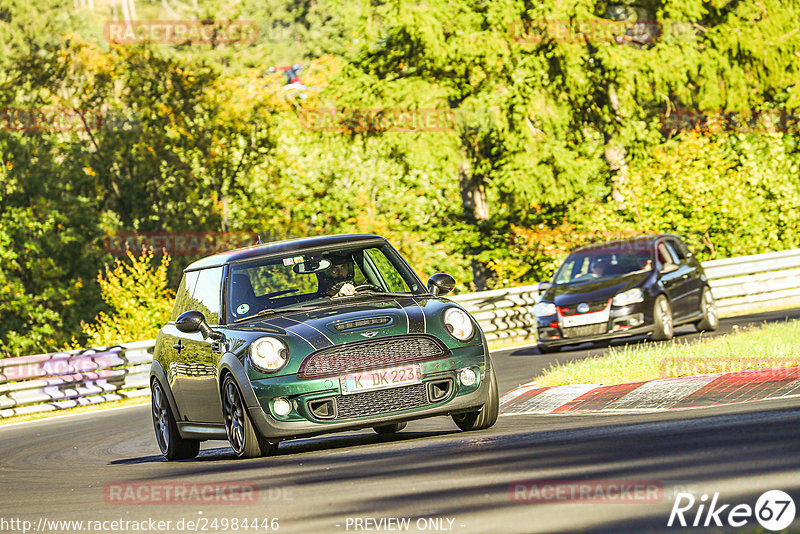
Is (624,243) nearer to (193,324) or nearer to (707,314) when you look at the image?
(707,314)

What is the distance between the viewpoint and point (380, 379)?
9148 millimetres

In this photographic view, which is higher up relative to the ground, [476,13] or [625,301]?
[476,13]

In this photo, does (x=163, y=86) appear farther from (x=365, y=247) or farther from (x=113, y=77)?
(x=365, y=247)

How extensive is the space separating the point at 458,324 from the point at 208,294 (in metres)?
2.39

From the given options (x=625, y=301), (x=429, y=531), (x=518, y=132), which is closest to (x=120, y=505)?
(x=429, y=531)

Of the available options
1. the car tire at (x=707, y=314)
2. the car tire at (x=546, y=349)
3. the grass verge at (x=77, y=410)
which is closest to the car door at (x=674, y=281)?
the car tire at (x=707, y=314)

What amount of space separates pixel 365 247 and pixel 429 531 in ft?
16.3

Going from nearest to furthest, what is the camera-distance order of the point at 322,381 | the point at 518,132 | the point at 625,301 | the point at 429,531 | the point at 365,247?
the point at 429,531
the point at 322,381
the point at 365,247
the point at 625,301
the point at 518,132

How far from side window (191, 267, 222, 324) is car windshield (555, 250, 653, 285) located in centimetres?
968

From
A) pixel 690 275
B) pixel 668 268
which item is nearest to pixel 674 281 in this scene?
pixel 668 268

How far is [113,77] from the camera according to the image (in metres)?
45.2

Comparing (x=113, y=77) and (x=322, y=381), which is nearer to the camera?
(x=322, y=381)

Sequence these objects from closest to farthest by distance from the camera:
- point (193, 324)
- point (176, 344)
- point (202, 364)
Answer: point (193, 324) < point (202, 364) < point (176, 344)

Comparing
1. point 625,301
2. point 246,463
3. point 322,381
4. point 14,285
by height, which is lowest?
point 14,285
